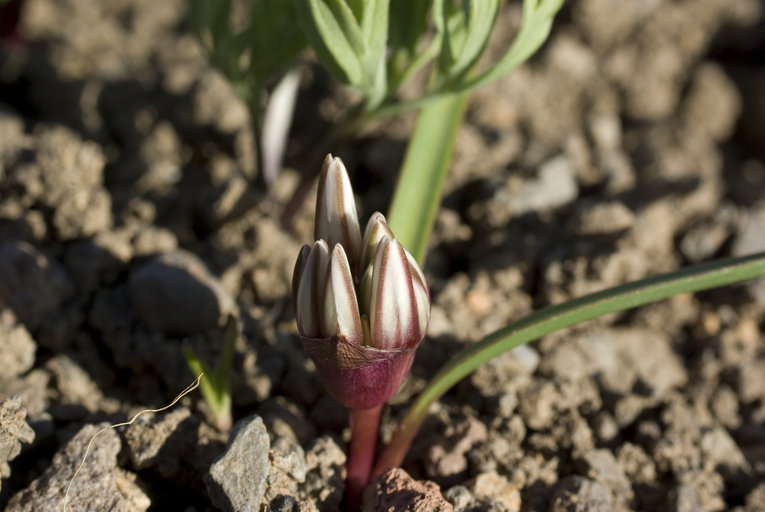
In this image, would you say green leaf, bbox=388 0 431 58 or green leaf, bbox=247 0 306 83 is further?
green leaf, bbox=247 0 306 83

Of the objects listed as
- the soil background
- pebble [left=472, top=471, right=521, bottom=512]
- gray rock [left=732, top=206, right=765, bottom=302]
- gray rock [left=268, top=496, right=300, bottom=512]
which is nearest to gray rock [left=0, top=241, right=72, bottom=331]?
the soil background

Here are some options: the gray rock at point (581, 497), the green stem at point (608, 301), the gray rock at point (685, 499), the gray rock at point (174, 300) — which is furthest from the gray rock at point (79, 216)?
the gray rock at point (685, 499)

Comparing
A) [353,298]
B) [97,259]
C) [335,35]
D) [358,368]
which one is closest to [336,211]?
[353,298]

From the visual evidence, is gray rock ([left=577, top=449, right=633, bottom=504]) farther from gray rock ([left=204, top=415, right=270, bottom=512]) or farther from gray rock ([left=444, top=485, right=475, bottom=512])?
gray rock ([left=204, top=415, right=270, bottom=512])

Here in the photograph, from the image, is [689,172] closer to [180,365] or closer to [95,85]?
[180,365]

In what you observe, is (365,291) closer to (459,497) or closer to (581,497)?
(459,497)

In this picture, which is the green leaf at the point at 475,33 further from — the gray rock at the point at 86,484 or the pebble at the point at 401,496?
the gray rock at the point at 86,484

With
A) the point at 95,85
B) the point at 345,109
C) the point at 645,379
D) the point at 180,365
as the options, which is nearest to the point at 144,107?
the point at 95,85

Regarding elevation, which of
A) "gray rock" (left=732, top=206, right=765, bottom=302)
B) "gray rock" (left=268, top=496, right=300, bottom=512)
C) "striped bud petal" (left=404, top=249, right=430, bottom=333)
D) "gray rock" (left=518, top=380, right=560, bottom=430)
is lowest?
"gray rock" (left=732, top=206, right=765, bottom=302)
